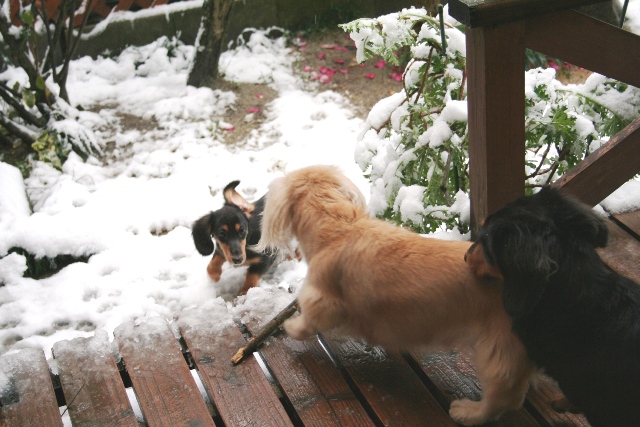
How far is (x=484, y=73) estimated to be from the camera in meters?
2.08

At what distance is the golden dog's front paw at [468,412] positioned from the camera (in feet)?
7.04

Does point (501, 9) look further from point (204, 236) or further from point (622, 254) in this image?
point (204, 236)

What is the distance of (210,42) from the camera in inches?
216

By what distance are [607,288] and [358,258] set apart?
2.56 feet

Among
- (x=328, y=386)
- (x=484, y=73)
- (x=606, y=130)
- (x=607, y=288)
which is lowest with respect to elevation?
(x=328, y=386)

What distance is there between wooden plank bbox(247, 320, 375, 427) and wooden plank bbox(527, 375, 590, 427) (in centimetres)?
58

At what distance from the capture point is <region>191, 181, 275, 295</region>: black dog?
3.70m

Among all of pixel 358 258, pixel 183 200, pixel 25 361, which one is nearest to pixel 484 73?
pixel 358 258

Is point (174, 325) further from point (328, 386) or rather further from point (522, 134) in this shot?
point (522, 134)

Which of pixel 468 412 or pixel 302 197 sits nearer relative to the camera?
pixel 468 412

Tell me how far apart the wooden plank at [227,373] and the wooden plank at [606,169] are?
1346 millimetres

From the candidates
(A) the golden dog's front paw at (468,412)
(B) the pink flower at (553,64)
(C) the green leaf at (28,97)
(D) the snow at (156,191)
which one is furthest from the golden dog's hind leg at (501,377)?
(B) the pink flower at (553,64)

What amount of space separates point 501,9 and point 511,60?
0.18 meters

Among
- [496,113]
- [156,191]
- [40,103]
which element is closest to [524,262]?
[496,113]
